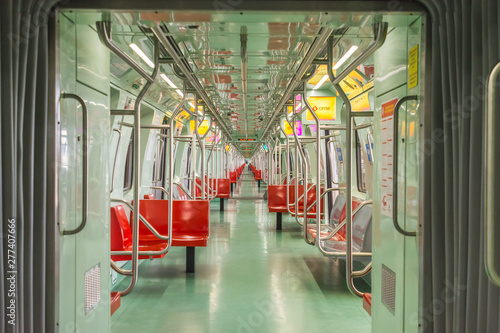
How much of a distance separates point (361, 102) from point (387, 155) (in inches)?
162

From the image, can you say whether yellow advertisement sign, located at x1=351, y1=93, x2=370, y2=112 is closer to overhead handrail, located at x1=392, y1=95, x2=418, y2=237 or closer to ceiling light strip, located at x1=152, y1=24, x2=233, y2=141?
ceiling light strip, located at x1=152, y1=24, x2=233, y2=141

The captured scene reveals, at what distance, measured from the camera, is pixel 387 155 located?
2.76 metres

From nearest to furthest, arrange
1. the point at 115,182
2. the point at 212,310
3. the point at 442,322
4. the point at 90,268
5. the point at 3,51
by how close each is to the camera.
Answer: the point at 3,51 < the point at 442,322 < the point at 90,268 < the point at 212,310 < the point at 115,182

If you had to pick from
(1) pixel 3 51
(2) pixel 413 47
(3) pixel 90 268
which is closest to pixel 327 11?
(2) pixel 413 47

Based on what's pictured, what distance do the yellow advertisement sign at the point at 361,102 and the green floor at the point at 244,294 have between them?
8.59 feet

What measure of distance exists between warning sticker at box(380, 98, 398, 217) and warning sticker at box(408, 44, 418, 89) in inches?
9.3

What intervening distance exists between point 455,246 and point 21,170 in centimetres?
213

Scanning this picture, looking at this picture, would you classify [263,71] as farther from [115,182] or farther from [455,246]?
[455,246]

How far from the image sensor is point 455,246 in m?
1.99

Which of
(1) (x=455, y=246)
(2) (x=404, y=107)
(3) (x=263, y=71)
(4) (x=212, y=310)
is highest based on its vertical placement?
(3) (x=263, y=71)

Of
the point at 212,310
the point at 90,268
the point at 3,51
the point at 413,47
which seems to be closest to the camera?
the point at 3,51

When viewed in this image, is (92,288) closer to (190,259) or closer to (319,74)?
(190,259)

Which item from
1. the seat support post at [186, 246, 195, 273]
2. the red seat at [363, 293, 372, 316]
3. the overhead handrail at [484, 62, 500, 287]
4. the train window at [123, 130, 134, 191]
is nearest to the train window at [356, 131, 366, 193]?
the seat support post at [186, 246, 195, 273]

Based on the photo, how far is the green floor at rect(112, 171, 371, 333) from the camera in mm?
4328
